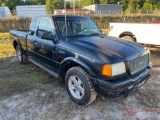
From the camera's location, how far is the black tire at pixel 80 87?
10.1 ft

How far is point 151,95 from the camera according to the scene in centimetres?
380

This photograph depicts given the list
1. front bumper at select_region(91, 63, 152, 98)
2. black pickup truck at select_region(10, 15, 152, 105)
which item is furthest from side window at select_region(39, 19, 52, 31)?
front bumper at select_region(91, 63, 152, 98)

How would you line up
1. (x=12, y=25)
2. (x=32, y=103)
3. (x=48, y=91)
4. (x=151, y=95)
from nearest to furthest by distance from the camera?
(x=32, y=103) → (x=151, y=95) → (x=48, y=91) → (x=12, y=25)

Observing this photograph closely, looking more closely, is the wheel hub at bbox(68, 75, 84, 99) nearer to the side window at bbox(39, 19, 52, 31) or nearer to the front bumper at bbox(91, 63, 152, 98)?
the front bumper at bbox(91, 63, 152, 98)

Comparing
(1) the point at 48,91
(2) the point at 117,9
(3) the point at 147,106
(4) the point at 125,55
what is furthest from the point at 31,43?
(2) the point at 117,9

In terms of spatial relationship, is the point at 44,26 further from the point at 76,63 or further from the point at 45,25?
the point at 76,63

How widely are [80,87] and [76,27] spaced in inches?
61.7

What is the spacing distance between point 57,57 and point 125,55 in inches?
60.0

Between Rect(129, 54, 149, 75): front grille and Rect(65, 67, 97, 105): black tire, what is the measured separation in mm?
828

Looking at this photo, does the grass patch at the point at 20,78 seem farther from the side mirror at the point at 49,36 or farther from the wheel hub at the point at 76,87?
the side mirror at the point at 49,36

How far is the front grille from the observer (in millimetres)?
3068

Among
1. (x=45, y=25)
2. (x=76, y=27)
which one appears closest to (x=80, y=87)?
(x=76, y=27)

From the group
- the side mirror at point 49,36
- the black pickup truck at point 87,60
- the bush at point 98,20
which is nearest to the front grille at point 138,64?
the black pickup truck at point 87,60

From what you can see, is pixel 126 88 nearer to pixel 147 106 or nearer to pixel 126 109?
pixel 126 109
